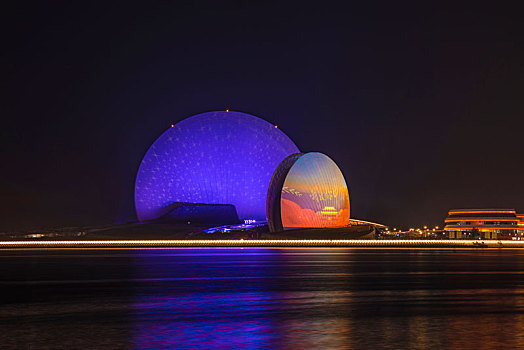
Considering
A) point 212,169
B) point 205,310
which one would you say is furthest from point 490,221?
point 205,310

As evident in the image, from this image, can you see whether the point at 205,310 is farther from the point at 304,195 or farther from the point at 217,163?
the point at 217,163

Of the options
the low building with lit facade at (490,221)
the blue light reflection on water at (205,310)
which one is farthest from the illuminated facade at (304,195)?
the low building with lit facade at (490,221)

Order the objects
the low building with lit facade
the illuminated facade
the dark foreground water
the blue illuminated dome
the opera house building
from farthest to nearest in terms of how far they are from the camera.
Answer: the low building with lit facade
the blue illuminated dome
the opera house building
the illuminated facade
the dark foreground water

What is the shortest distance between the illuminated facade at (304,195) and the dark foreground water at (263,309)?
115 ft

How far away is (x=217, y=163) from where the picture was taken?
71.2 metres

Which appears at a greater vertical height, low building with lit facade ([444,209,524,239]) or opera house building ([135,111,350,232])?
opera house building ([135,111,350,232])

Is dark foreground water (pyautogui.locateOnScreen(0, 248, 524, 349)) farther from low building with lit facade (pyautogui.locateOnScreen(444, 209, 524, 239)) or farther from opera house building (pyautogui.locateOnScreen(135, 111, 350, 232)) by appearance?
low building with lit facade (pyautogui.locateOnScreen(444, 209, 524, 239))

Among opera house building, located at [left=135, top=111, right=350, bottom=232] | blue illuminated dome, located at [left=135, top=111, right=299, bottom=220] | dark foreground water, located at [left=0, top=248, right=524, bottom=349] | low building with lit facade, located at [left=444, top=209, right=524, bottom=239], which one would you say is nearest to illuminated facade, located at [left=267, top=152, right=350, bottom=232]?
opera house building, located at [left=135, top=111, right=350, bottom=232]

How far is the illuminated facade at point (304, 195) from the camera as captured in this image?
60031mm

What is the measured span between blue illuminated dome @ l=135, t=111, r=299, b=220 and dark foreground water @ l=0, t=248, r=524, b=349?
46427 mm

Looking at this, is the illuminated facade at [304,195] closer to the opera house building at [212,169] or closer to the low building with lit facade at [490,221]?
the opera house building at [212,169]

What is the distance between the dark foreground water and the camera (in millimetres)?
10680

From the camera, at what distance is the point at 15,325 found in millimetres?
12242

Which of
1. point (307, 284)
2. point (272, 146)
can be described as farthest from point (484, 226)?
point (307, 284)
